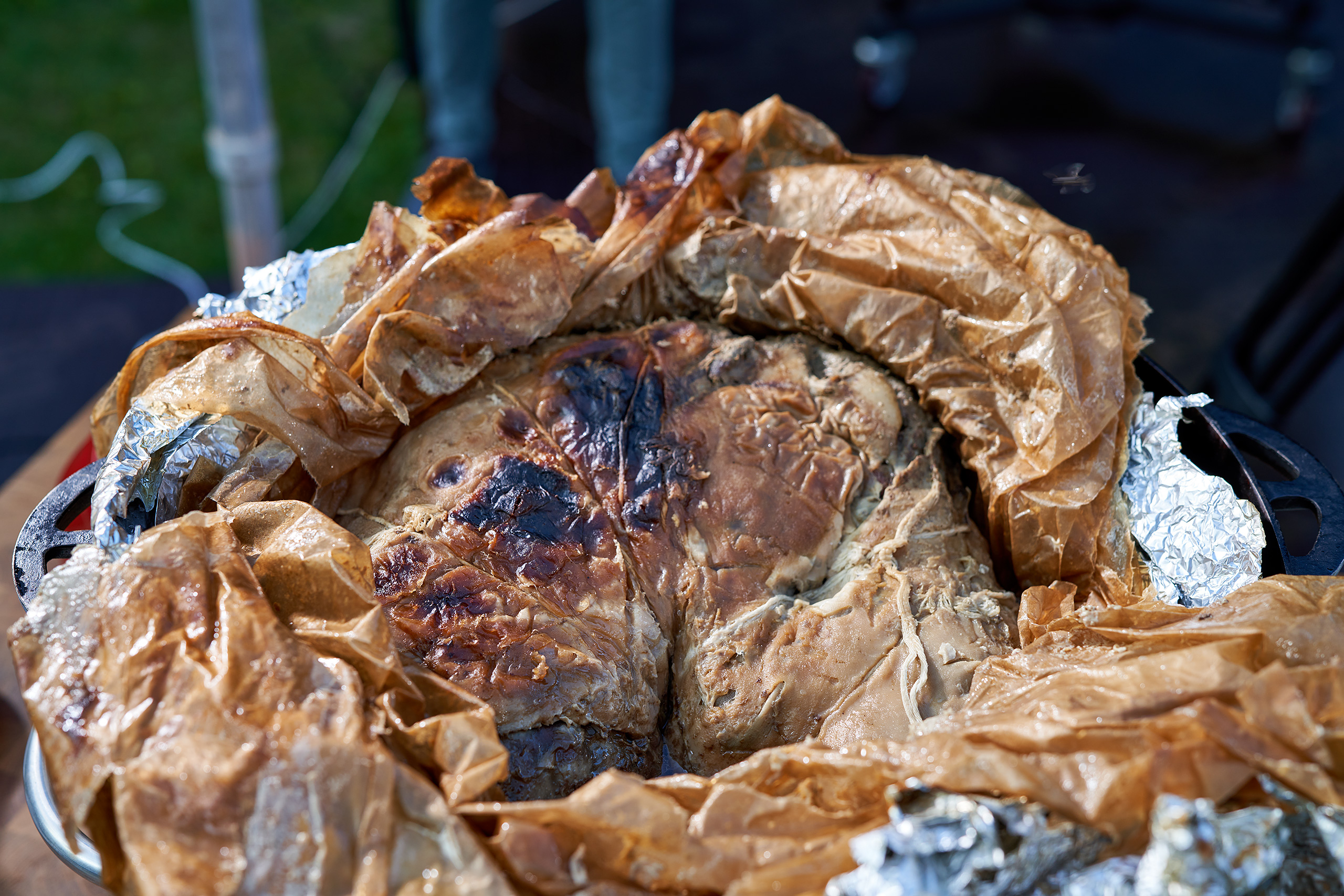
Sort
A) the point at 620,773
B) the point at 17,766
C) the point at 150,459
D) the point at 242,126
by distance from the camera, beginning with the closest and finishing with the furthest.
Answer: the point at 620,773 → the point at 150,459 → the point at 17,766 → the point at 242,126

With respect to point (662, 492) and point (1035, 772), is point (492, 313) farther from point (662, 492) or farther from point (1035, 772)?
point (1035, 772)

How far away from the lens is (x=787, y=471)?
1.17 metres

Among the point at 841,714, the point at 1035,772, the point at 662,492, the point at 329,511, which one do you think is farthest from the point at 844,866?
the point at 329,511

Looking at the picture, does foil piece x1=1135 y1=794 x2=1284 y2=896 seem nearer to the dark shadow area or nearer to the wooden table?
the wooden table

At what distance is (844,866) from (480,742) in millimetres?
293

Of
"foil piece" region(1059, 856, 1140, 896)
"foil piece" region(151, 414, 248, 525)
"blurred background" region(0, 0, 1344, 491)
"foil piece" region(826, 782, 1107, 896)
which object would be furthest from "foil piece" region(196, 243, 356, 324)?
"blurred background" region(0, 0, 1344, 491)

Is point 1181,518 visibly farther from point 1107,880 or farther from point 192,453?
point 192,453

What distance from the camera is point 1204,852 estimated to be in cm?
73

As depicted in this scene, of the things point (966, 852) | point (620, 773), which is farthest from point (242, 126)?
point (966, 852)

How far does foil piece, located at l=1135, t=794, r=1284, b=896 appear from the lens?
0.73m

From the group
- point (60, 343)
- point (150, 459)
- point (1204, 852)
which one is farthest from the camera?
point (60, 343)

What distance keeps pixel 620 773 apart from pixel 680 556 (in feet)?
1.05

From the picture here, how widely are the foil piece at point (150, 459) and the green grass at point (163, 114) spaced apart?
6.64 ft

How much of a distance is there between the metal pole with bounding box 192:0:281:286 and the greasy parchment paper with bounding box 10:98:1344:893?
1132 mm
